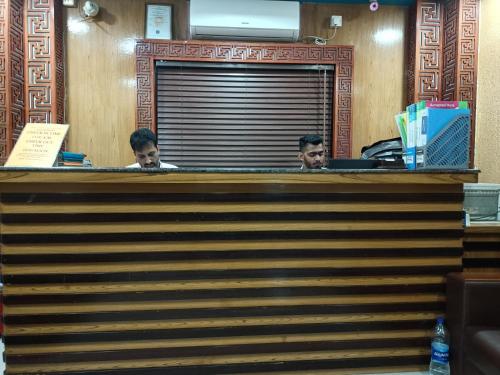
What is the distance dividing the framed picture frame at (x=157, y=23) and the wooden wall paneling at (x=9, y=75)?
106cm

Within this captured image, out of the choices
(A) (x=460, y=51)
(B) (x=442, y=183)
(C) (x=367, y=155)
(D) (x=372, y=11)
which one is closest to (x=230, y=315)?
(B) (x=442, y=183)

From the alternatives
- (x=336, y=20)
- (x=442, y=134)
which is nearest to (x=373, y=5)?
(x=336, y=20)

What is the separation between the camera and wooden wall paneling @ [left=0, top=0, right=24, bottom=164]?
284 cm

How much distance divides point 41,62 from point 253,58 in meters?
1.89

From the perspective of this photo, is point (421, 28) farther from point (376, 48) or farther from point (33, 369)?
point (33, 369)

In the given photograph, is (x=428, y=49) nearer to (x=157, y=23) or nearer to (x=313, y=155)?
(x=313, y=155)

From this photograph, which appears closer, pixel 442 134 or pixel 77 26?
pixel 442 134

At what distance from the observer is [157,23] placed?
3.28 metres

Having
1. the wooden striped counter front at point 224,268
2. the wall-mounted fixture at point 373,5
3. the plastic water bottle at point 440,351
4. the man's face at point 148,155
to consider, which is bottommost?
the plastic water bottle at point 440,351

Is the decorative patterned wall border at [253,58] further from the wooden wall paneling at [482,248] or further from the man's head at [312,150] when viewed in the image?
the wooden wall paneling at [482,248]

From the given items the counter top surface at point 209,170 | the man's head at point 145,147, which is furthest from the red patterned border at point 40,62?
the counter top surface at point 209,170

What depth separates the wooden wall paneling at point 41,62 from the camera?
3.06 meters

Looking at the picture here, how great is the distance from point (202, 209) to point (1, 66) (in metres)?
2.46

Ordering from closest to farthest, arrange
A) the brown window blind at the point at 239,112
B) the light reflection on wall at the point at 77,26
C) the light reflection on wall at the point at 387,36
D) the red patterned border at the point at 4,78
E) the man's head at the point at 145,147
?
the man's head at the point at 145,147 → the red patterned border at the point at 4,78 → the light reflection on wall at the point at 77,26 → the brown window blind at the point at 239,112 → the light reflection on wall at the point at 387,36
